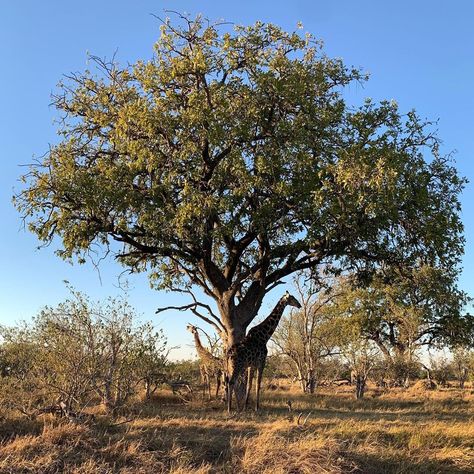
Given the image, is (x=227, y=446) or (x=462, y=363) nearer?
(x=227, y=446)

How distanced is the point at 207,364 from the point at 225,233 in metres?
5.76

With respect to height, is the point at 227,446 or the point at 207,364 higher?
the point at 207,364

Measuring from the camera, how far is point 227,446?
961 centimetres

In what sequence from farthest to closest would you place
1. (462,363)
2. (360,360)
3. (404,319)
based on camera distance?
(462,363), (404,319), (360,360)

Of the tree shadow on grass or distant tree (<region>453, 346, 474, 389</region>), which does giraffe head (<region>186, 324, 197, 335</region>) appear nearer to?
the tree shadow on grass

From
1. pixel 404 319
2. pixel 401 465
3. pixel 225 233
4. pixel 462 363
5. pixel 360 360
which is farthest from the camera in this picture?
pixel 462 363

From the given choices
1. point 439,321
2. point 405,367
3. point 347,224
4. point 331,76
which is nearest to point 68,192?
point 347,224

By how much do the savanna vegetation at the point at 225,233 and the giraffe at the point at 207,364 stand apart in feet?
0.26

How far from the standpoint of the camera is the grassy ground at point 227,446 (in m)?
8.39

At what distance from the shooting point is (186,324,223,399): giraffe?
58.9ft

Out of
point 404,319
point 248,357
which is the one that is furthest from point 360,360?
point 248,357

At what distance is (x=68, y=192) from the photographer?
14.9 metres

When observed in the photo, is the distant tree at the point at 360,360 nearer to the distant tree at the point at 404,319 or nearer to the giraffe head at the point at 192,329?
the distant tree at the point at 404,319

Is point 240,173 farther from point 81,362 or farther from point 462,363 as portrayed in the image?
point 462,363
